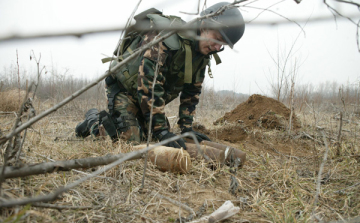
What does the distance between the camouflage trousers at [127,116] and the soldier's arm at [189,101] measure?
62 cm

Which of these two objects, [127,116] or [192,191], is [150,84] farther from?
[192,191]

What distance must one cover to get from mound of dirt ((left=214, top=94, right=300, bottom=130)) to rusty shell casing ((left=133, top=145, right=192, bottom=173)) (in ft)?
8.14

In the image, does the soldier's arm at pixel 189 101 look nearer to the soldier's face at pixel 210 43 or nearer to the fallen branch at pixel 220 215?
the soldier's face at pixel 210 43

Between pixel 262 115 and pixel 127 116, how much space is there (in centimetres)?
245

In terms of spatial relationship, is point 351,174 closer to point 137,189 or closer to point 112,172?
point 137,189

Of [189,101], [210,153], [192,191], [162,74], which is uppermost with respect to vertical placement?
[162,74]

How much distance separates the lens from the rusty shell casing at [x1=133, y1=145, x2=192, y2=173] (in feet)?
6.22

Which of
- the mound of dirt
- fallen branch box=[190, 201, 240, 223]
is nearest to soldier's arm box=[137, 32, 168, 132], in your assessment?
fallen branch box=[190, 201, 240, 223]

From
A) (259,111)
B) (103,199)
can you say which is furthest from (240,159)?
(259,111)

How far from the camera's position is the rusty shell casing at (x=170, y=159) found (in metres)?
1.90

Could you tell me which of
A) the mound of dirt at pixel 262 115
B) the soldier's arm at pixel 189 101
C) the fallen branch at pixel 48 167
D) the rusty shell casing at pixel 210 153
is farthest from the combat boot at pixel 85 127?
the fallen branch at pixel 48 167

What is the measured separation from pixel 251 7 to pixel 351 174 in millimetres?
1985

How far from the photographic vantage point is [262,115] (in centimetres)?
427

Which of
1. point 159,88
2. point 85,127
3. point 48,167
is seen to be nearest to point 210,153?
point 159,88
